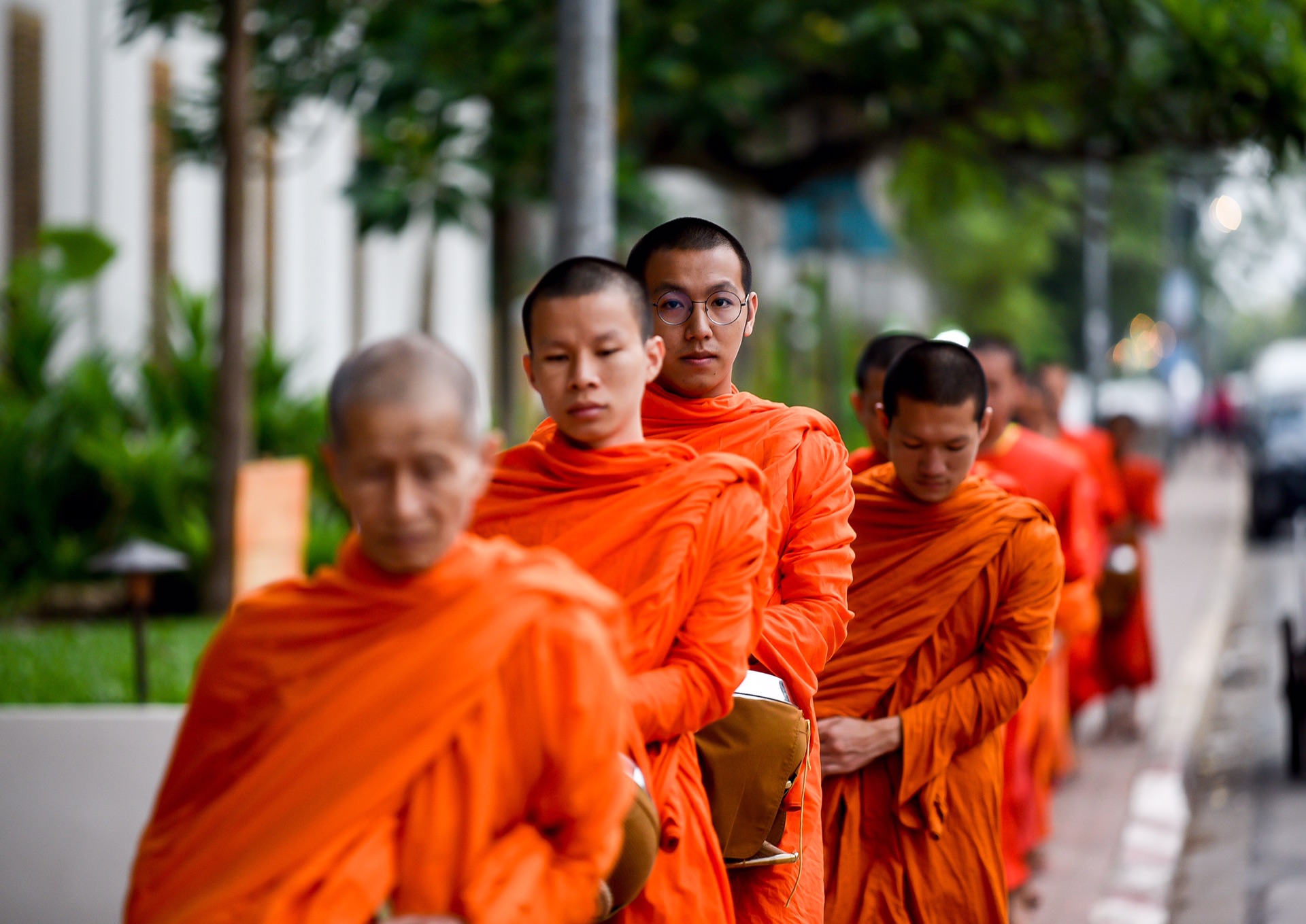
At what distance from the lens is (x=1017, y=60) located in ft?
A: 28.1

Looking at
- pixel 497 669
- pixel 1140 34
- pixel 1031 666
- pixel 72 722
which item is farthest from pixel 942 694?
pixel 1140 34

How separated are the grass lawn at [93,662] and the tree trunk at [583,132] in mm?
2372

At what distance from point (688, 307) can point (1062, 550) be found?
8.72ft

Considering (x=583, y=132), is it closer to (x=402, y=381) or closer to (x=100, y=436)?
(x=402, y=381)

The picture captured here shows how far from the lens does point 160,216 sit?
1301cm

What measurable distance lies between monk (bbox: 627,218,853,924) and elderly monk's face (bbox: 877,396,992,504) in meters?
0.52

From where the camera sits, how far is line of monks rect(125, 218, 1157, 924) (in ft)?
7.09

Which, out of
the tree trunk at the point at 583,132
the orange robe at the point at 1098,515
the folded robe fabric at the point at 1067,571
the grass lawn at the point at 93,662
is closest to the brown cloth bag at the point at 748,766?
the folded robe fabric at the point at 1067,571

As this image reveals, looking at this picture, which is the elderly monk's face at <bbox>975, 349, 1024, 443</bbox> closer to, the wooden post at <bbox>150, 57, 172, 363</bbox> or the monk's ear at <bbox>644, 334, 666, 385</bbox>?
the monk's ear at <bbox>644, 334, 666, 385</bbox>

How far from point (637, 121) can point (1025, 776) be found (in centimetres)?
Answer: 417

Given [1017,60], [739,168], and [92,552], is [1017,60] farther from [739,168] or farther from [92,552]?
[92,552]

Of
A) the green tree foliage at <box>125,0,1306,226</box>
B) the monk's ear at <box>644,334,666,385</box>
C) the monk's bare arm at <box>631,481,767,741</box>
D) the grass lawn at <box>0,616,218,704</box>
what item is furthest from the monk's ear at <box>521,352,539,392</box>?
the green tree foliage at <box>125,0,1306,226</box>

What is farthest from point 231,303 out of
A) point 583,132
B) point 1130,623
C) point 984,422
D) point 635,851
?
point 635,851

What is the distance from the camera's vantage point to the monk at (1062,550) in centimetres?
577
